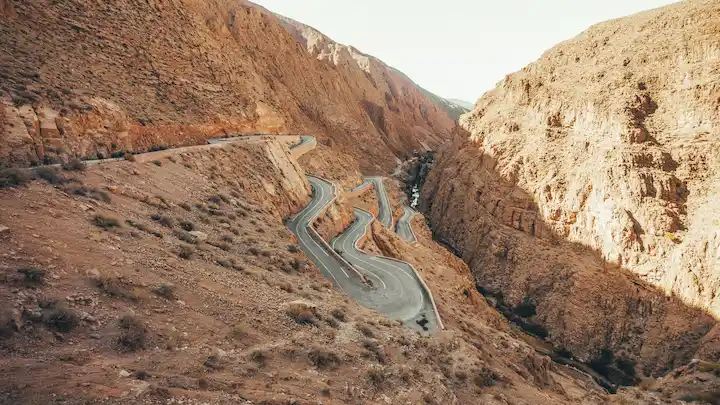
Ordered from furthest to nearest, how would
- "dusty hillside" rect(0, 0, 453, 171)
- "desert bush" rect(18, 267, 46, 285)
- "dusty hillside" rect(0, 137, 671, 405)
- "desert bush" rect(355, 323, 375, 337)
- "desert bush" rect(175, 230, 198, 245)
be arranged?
1. "dusty hillside" rect(0, 0, 453, 171)
2. "desert bush" rect(175, 230, 198, 245)
3. "desert bush" rect(355, 323, 375, 337)
4. "desert bush" rect(18, 267, 46, 285)
5. "dusty hillside" rect(0, 137, 671, 405)

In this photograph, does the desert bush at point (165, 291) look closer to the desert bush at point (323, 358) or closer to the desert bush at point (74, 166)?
the desert bush at point (323, 358)

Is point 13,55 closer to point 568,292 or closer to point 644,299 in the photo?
point 568,292

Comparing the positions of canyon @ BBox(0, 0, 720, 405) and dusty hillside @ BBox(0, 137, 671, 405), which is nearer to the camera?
dusty hillside @ BBox(0, 137, 671, 405)

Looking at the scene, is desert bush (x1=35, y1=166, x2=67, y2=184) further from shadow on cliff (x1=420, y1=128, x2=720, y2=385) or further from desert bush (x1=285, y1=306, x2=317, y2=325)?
shadow on cliff (x1=420, y1=128, x2=720, y2=385)

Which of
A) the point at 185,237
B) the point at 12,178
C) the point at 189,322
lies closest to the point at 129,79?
the point at 12,178

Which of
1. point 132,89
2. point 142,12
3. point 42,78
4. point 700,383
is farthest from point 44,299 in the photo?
→ point 142,12

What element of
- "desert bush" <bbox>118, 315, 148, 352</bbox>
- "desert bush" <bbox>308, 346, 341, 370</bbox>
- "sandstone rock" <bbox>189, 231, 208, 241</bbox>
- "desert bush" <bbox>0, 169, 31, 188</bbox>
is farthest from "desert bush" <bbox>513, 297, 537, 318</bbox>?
"desert bush" <bbox>0, 169, 31, 188</bbox>
